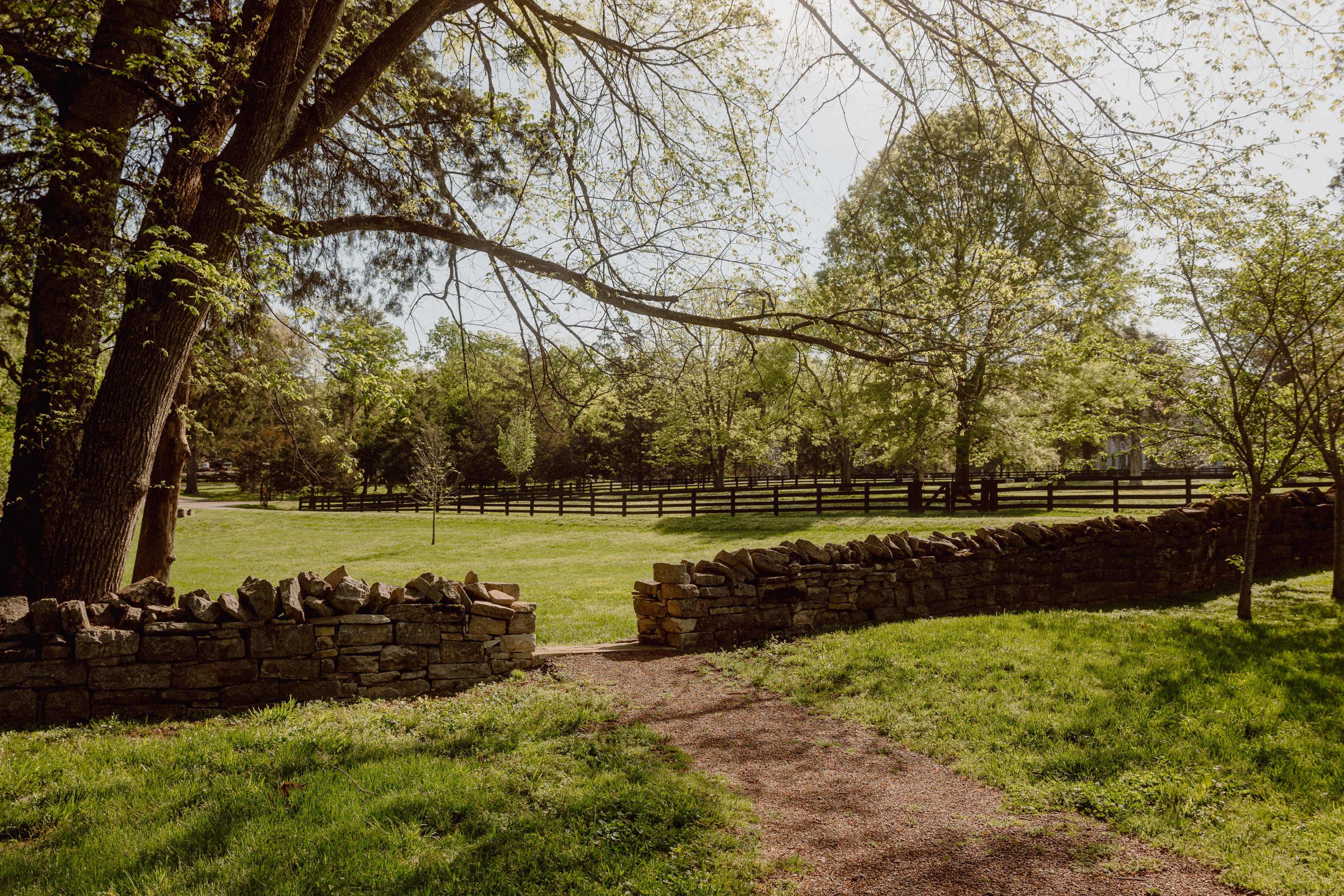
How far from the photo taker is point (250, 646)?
4.80 meters

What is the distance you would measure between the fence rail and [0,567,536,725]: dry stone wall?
1725cm

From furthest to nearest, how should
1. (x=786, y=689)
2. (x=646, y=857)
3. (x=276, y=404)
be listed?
(x=276, y=404) → (x=786, y=689) → (x=646, y=857)

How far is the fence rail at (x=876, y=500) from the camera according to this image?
63.6 ft

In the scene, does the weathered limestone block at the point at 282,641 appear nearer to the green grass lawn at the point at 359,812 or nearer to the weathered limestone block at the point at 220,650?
the weathered limestone block at the point at 220,650

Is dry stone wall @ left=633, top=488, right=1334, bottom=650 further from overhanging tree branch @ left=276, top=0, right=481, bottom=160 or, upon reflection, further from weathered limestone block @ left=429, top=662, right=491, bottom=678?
overhanging tree branch @ left=276, top=0, right=481, bottom=160

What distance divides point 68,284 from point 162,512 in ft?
9.88

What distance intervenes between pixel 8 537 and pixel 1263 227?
12.5 meters

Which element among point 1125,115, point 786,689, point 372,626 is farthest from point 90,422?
point 1125,115

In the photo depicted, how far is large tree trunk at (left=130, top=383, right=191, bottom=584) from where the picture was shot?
7.01 m

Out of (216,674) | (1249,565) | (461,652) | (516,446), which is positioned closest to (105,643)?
(216,674)

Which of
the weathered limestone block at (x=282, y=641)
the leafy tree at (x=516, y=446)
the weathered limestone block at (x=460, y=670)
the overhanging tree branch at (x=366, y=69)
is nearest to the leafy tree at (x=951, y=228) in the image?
the overhanging tree branch at (x=366, y=69)

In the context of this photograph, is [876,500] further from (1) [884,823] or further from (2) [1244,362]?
(1) [884,823]

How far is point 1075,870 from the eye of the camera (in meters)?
3.06

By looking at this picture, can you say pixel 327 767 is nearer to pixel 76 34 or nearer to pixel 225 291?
pixel 225 291
